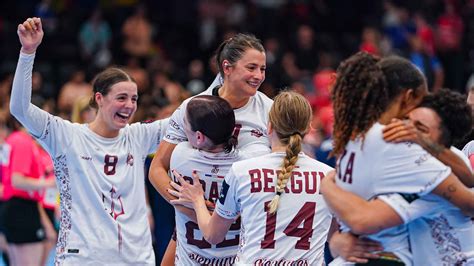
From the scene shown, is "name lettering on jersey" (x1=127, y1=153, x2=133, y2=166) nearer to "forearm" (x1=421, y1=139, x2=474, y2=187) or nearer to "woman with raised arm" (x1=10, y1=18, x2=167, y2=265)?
"woman with raised arm" (x1=10, y1=18, x2=167, y2=265)

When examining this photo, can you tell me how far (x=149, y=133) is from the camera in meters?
6.36

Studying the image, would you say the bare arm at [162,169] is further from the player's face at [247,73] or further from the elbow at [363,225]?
the elbow at [363,225]

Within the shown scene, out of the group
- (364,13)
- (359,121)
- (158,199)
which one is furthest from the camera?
(364,13)

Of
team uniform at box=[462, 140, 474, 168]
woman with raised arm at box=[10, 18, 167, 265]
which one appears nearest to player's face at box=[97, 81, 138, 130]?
woman with raised arm at box=[10, 18, 167, 265]

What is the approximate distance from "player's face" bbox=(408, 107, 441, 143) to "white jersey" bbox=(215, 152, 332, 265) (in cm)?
78

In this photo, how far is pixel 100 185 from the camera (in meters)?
5.98

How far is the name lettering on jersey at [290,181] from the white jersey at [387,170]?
58 centimetres

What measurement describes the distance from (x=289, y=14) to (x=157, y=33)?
8.76ft

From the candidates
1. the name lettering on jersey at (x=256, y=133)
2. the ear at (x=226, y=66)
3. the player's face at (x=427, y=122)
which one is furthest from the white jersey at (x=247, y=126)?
the player's face at (x=427, y=122)

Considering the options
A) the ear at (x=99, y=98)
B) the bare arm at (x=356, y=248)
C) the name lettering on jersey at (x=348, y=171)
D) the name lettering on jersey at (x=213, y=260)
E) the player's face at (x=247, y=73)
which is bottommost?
the name lettering on jersey at (x=213, y=260)

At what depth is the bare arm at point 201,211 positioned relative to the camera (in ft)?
17.1

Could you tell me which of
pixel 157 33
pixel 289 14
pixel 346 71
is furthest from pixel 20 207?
pixel 289 14

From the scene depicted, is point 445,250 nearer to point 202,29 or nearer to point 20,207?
point 20,207

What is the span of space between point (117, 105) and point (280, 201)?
1.55m
